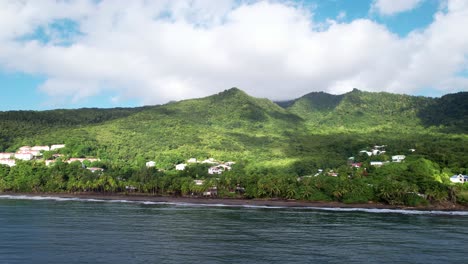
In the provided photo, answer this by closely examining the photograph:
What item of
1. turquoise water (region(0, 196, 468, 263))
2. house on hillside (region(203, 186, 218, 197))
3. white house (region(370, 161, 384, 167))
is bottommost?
turquoise water (region(0, 196, 468, 263))

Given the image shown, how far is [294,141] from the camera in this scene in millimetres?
144375

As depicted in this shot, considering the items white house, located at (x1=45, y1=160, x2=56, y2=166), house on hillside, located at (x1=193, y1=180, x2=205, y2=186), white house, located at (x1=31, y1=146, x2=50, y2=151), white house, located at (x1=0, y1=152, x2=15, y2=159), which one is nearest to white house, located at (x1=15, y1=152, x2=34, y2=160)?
white house, located at (x1=0, y1=152, x2=15, y2=159)

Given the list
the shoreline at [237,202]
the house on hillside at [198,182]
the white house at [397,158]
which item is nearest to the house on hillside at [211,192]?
the shoreline at [237,202]

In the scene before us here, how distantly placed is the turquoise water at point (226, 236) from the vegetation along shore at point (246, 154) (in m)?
15.8

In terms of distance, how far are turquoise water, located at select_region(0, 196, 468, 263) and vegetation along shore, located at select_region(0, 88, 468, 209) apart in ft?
51.9

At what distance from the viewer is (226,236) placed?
41.3 m

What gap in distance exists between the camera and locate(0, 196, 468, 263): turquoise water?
32.7 meters

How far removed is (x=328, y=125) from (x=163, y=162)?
3745 inches

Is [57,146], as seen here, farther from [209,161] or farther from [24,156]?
[209,161]

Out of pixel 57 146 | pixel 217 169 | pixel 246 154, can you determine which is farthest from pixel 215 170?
pixel 57 146

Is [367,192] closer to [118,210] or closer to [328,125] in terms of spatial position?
[118,210]

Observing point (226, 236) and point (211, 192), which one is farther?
point (211, 192)

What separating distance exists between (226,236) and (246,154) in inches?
A: 3271

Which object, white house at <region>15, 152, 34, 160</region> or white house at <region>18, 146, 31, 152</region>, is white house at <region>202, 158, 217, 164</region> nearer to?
white house at <region>15, 152, 34, 160</region>
